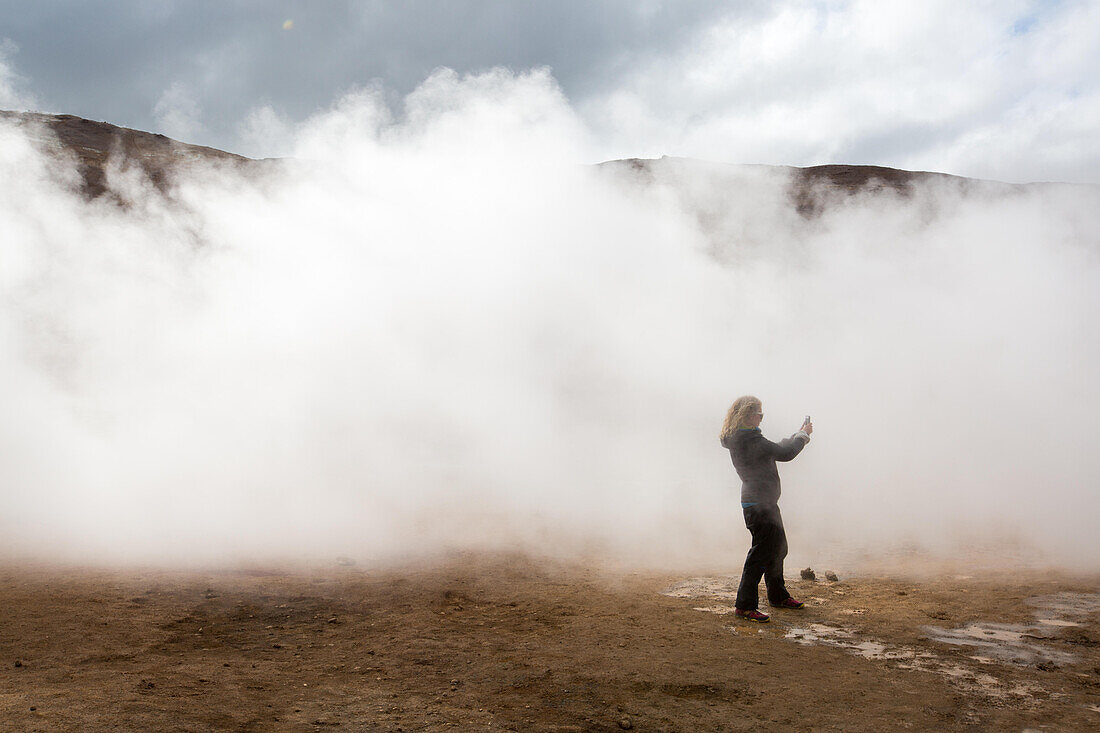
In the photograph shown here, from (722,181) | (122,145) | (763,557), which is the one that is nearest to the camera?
(763,557)

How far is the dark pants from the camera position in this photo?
4250 mm

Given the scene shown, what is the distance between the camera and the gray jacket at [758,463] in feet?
14.4

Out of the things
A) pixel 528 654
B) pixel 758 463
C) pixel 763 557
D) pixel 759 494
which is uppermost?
pixel 758 463

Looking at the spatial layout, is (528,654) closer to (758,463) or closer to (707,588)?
(758,463)

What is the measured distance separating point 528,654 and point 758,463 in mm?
1832

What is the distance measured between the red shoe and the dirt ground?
72 mm

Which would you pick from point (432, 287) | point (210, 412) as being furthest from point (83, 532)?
point (432, 287)

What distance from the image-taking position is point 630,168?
12227 millimetres

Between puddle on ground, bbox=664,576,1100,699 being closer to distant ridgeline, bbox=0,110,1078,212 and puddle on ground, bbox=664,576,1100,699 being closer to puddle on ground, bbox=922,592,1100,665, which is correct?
puddle on ground, bbox=922,592,1100,665

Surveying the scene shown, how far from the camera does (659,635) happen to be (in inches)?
151

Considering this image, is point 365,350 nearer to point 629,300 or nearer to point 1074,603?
point 629,300

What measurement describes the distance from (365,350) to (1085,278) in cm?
979

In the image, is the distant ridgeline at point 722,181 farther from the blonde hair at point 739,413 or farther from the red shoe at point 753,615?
the red shoe at point 753,615

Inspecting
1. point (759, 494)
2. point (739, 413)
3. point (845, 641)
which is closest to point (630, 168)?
point (739, 413)
